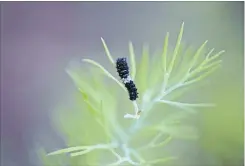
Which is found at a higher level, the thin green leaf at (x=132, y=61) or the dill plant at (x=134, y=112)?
the thin green leaf at (x=132, y=61)

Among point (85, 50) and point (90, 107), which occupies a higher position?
point (85, 50)

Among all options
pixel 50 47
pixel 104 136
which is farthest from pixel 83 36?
pixel 104 136

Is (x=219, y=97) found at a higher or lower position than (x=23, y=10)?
lower

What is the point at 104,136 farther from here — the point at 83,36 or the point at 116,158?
the point at 83,36

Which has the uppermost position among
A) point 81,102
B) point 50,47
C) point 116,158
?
point 50,47
